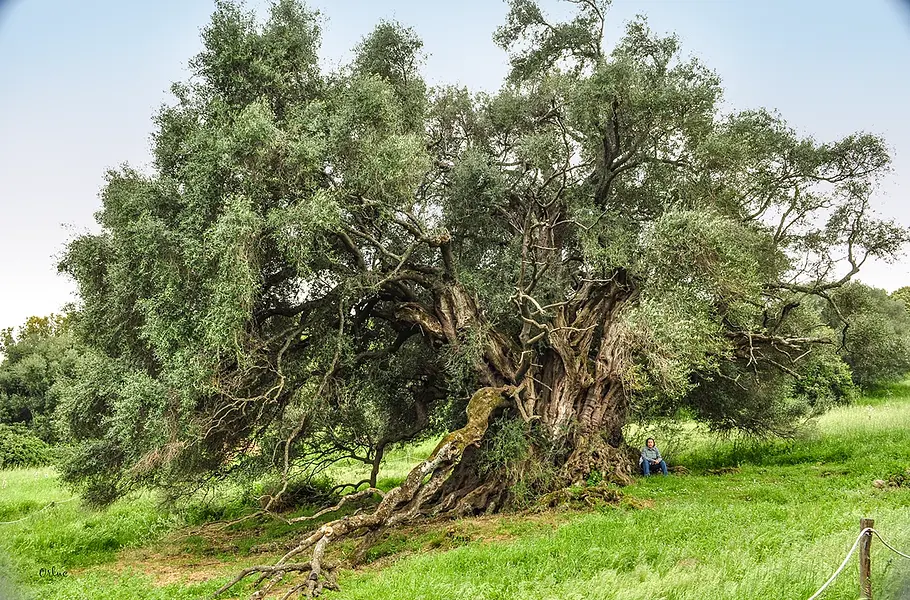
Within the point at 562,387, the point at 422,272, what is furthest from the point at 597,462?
the point at 422,272

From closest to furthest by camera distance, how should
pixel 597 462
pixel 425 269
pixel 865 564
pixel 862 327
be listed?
pixel 865 564, pixel 597 462, pixel 425 269, pixel 862 327

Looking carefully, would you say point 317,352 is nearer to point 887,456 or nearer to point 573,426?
point 573,426

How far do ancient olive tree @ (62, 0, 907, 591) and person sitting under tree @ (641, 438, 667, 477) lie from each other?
1.23 meters

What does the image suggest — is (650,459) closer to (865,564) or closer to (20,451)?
(865,564)

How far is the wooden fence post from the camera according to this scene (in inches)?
268

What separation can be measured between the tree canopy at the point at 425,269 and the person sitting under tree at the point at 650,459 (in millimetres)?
880

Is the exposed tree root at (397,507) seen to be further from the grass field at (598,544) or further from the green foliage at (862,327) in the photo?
the green foliage at (862,327)

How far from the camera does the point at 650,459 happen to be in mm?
18312

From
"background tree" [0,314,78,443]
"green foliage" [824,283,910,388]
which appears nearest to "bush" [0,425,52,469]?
"background tree" [0,314,78,443]

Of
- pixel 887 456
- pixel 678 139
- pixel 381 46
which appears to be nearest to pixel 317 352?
pixel 381 46

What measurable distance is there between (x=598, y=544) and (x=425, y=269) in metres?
9.32

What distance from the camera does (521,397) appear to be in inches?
671

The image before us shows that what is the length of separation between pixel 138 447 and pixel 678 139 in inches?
673

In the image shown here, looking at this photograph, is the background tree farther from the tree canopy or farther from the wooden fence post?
the wooden fence post
